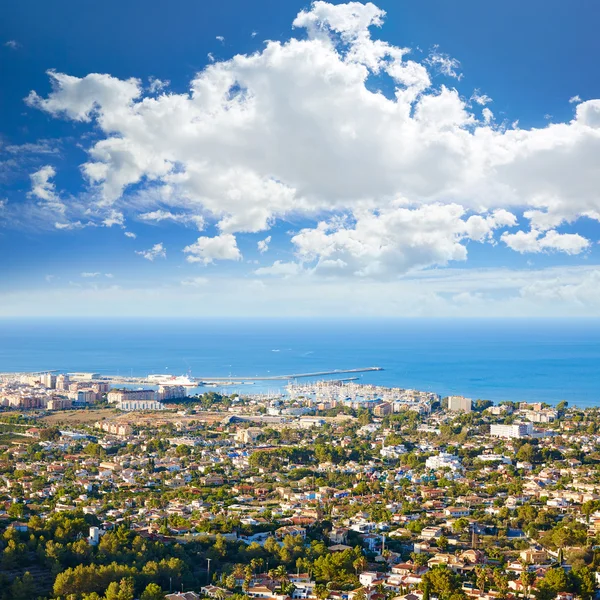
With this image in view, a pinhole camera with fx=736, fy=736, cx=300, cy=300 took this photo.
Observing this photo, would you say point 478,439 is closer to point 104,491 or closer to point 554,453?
point 554,453

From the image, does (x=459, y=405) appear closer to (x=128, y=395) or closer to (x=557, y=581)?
(x=128, y=395)

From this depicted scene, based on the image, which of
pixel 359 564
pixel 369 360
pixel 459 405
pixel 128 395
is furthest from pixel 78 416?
pixel 369 360

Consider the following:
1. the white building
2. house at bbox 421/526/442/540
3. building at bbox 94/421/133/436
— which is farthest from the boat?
house at bbox 421/526/442/540

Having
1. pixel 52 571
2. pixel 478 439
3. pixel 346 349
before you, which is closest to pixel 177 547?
pixel 52 571

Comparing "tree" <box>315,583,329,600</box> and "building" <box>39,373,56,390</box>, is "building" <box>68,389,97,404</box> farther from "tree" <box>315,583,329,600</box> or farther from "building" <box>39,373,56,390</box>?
"tree" <box>315,583,329,600</box>

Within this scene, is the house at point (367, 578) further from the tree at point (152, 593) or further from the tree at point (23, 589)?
the tree at point (23, 589)
